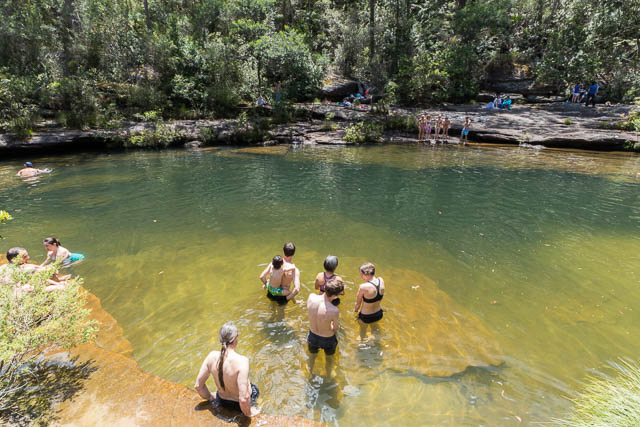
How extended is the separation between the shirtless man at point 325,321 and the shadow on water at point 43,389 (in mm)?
3273

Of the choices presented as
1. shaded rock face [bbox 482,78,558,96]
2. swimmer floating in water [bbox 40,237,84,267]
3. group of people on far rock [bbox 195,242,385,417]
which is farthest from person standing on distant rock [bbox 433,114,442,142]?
Result: swimmer floating in water [bbox 40,237,84,267]

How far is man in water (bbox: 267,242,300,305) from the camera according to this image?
6.26 meters

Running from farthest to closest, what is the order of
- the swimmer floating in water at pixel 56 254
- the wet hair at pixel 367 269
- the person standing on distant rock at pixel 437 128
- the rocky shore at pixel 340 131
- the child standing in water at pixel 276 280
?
1. the person standing on distant rock at pixel 437 128
2. the rocky shore at pixel 340 131
3. the swimmer floating in water at pixel 56 254
4. the child standing in water at pixel 276 280
5. the wet hair at pixel 367 269

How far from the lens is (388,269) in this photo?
26.1 ft

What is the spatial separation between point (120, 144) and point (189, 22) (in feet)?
50.1

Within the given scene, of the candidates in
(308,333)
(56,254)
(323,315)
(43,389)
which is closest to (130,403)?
(43,389)

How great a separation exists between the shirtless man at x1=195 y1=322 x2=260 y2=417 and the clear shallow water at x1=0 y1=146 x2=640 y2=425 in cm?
58

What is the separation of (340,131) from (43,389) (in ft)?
85.1

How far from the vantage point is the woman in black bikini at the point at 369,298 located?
5574 mm

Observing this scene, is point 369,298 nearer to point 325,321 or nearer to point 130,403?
point 325,321

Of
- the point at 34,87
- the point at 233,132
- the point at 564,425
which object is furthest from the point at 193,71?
the point at 564,425

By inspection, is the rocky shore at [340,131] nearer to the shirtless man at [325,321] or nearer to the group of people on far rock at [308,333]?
the group of people on far rock at [308,333]

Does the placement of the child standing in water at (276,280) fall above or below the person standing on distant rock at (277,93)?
below

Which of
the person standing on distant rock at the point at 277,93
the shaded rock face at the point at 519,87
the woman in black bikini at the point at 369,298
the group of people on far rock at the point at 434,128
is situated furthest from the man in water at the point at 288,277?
the shaded rock face at the point at 519,87
